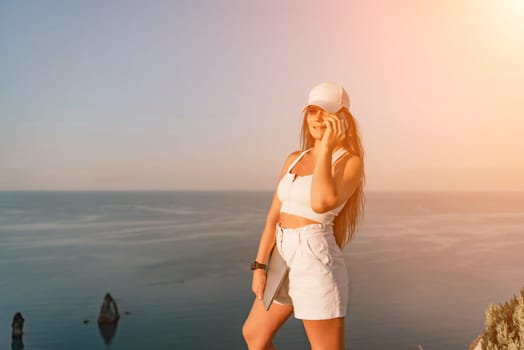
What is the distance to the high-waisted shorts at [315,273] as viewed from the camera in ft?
7.53

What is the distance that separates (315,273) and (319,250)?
102 mm

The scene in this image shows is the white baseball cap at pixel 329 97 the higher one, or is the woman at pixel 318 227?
the white baseball cap at pixel 329 97

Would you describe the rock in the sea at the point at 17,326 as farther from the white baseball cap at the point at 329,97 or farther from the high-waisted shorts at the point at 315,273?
the white baseball cap at the point at 329,97

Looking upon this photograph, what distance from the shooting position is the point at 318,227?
2350 mm

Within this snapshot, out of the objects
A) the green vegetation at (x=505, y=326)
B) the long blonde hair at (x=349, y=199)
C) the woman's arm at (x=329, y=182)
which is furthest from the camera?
the green vegetation at (x=505, y=326)

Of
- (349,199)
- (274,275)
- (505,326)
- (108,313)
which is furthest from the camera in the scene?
(108,313)

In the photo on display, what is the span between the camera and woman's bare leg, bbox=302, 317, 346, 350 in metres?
2.33

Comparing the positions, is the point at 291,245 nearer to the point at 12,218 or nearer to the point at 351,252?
the point at 351,252

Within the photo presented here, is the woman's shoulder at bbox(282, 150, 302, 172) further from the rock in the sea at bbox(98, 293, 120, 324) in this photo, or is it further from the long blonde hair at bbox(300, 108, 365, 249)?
the rock in the sea at bbox(98, 293, 120, 324)

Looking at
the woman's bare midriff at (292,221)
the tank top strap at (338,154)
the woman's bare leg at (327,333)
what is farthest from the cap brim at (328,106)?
the woman's bare leg at (327,333)

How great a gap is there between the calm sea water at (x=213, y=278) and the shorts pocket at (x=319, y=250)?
39832mm

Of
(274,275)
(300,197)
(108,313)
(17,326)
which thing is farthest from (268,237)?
(108,313)

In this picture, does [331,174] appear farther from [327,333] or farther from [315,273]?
[327,333]

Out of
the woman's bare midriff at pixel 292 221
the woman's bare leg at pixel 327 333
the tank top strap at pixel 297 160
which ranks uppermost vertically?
the tank top strap at pixel 297 160
